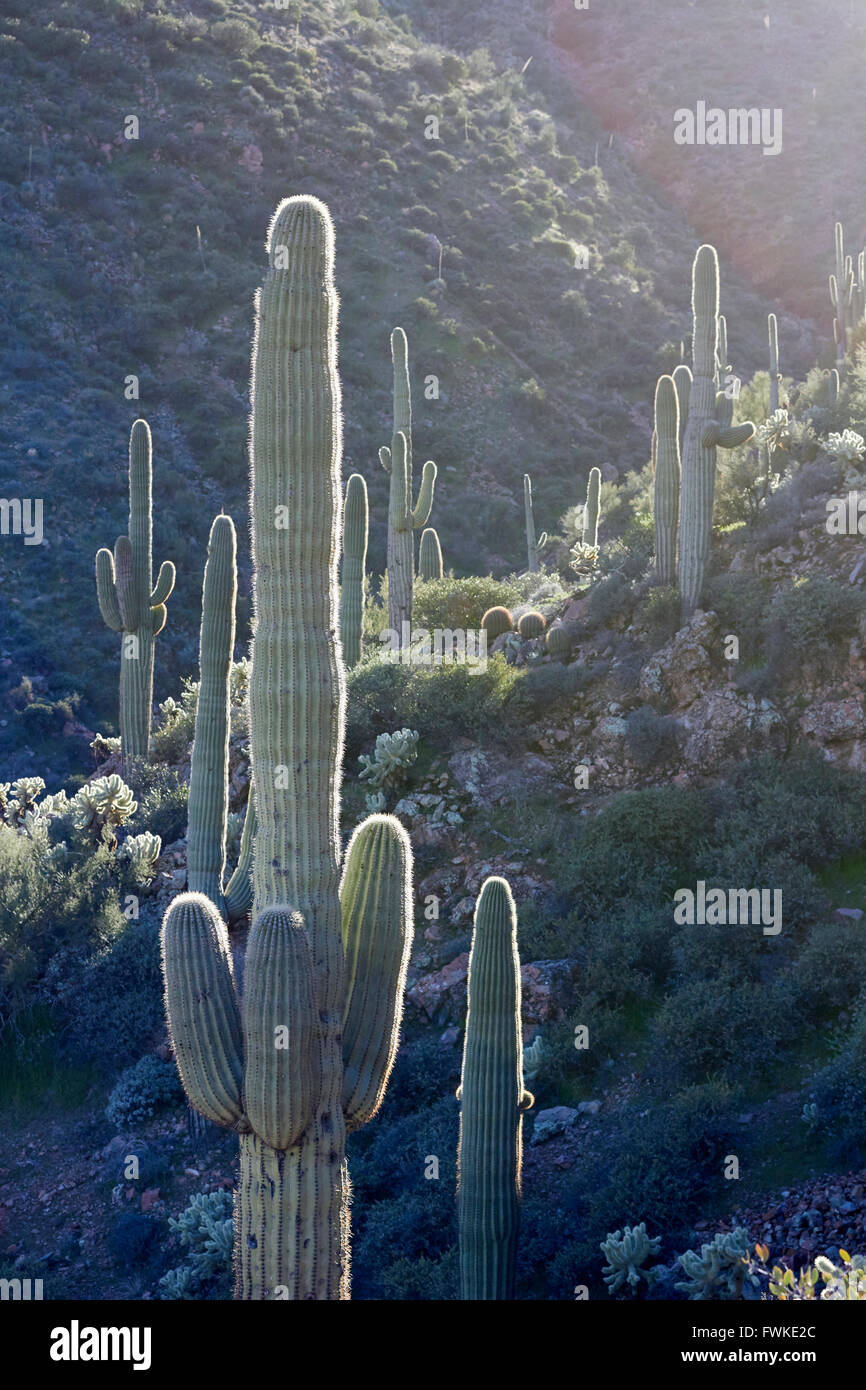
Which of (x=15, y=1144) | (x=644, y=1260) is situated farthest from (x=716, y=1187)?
(x=15, y=1144)

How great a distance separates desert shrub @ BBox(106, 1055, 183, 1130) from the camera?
31.4 ft

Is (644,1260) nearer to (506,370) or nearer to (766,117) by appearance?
(506,370)

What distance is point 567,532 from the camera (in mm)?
23969

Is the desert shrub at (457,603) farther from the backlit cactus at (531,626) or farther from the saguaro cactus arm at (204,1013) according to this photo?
the saguaro cactus arm at (204,1013)

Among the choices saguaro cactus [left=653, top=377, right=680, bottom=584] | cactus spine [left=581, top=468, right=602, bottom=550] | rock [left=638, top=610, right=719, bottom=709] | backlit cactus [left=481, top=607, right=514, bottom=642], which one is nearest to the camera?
rock [left=638, top=610, right=719, bottom=709]

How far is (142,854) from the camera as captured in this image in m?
12.0

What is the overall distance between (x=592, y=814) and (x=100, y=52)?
3127 cm

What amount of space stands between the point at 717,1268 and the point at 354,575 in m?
10.3

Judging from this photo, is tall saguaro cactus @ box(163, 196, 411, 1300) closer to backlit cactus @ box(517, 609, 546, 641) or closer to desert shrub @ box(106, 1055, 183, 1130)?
desert shrub @ box(106, 1055, 183, 1130)

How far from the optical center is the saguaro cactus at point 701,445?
12086mm

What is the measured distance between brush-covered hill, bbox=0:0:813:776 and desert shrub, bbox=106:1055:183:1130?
1088 centimetres

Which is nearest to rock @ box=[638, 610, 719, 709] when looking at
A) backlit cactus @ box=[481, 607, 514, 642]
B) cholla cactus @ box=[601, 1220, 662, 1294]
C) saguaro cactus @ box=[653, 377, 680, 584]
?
saguaro cactus @ box=[653, 377, 680, 584]

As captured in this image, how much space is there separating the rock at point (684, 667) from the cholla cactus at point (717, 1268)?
6.13 metres

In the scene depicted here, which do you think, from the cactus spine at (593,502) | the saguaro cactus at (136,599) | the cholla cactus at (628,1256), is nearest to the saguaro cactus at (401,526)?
the saguaro cactus at (136,599)
